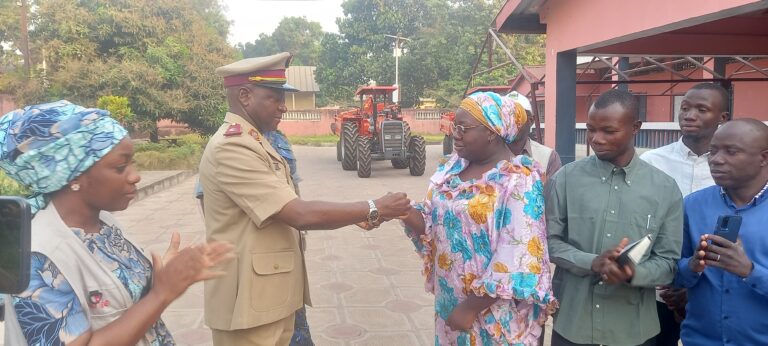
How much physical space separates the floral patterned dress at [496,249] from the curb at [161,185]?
8401mm

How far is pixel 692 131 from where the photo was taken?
2799 millimetres

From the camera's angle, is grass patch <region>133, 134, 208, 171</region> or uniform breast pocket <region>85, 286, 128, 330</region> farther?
grass patch <region>133, 134, 208, 171</region>

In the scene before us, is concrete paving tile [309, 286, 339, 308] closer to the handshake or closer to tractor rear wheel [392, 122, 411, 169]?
the handshake

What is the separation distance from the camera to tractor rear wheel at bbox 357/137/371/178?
13.2m

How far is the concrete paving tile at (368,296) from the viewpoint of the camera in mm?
4742

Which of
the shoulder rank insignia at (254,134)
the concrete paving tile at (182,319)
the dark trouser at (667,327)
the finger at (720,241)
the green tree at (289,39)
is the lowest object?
the concrete paving tile at (182,319)

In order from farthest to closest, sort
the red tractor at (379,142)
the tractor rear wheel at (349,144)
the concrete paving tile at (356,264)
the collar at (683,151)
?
1. the tractor rear wheel at (349,144)
2. the red tractor at (379,142)
3. the concrete paving tile at (356,264)
4. the collar at (683,151)

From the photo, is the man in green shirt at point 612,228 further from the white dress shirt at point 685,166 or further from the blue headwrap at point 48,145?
the blue headwrap at point 48,145

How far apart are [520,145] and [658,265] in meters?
1.50

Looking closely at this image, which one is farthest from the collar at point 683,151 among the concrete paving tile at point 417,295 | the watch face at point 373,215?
the concrete paving tile at point 417,295

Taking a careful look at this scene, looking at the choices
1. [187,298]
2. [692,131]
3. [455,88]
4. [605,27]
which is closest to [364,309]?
[187,298]

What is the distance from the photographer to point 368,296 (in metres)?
4.92

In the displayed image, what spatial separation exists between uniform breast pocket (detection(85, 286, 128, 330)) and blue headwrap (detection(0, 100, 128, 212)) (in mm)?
285

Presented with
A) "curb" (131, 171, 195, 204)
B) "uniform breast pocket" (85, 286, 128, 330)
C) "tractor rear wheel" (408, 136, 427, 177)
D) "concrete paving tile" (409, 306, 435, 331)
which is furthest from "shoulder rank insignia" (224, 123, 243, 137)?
"tractor rear wheel" (408, 136, 427, 177)
